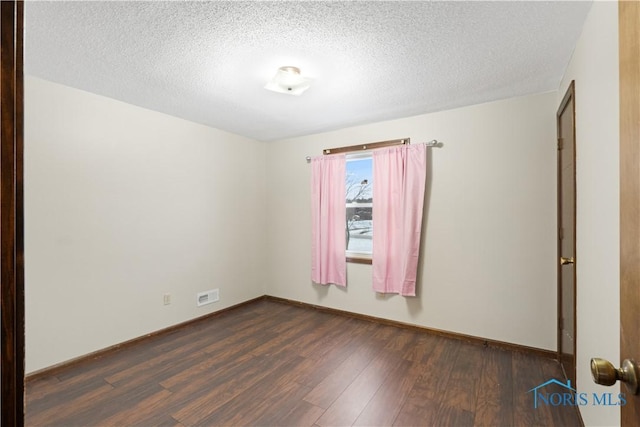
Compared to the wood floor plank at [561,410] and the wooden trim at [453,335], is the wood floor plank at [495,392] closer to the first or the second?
the wooden trim at [453,335]

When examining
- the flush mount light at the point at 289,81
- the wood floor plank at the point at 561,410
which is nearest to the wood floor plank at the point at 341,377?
the wood floor plank at the point at 561,410

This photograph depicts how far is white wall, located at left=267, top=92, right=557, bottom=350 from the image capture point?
2.53 meters

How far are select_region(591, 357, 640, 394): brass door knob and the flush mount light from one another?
2.12 m

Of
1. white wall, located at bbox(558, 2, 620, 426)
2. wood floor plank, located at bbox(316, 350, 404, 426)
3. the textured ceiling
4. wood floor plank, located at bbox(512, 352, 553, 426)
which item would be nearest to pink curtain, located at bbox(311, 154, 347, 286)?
the textured ceiling

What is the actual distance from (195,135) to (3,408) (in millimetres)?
3208

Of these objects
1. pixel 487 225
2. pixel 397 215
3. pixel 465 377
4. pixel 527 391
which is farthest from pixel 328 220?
pixel 527 391

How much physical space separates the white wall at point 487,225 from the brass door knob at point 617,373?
228 centimetres

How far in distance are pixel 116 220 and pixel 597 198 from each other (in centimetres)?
345

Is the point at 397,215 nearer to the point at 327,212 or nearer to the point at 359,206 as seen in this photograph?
the point at 359,206

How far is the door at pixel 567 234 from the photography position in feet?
6.18

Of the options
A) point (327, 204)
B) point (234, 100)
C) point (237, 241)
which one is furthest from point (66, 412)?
point (327, 204)

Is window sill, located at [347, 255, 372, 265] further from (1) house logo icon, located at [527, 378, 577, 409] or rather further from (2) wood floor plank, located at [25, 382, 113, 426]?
(2) wood floor plank, located at [25, 382, 113, 426]

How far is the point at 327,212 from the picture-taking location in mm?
3664

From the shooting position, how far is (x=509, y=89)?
2.46 meters
